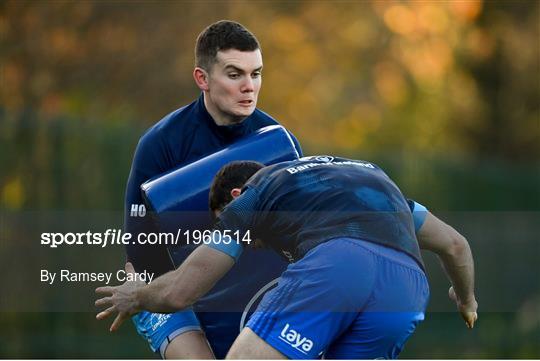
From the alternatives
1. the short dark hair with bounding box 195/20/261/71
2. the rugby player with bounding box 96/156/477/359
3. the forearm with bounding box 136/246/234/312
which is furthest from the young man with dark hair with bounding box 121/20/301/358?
the forearm with bounding box 136/246/234/312

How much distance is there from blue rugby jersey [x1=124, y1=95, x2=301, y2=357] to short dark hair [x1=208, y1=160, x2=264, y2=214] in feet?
3.15

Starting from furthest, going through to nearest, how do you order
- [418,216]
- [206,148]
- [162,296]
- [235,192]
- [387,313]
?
1. [206,148]
2. [418,216]
3. [235,192]
4. [162,296]
5. [387,313]

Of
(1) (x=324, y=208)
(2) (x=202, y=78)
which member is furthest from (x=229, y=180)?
(2) (x=202, y=78)

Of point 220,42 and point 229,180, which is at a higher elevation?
point 220,42

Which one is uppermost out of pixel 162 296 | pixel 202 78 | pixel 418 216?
pixel 202 78

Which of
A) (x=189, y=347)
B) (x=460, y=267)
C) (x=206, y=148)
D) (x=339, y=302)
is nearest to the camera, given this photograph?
(x=339, y=302)

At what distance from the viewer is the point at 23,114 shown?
42.5 feet

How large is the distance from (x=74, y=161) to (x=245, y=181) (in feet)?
Result: 23.9

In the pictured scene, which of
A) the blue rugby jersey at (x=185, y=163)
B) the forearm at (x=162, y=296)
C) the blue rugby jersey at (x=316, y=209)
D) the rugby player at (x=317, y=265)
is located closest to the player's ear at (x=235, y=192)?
the rugby player at (x=317, y=265)

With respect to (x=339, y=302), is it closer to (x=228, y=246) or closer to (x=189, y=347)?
(x=228, y=246)

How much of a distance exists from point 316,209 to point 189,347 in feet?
5.26

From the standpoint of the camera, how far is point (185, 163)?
22.7ft

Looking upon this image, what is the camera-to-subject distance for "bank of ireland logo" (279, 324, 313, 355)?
550cm

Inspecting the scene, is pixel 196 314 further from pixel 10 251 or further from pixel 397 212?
pixel 10 251
